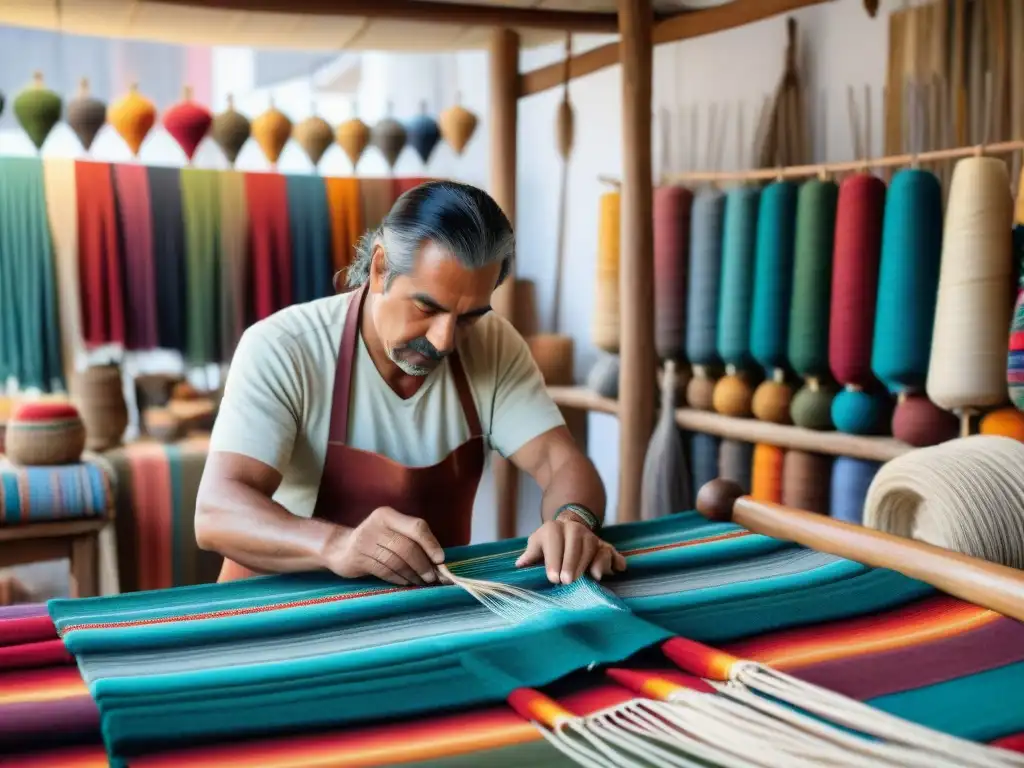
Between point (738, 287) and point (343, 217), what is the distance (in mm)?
1543

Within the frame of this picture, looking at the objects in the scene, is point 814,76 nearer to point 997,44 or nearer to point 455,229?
point 997,44

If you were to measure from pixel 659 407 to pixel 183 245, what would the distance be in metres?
1.69

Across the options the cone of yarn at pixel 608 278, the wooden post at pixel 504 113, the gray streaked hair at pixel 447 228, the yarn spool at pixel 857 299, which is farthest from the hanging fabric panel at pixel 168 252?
the yarn spool at pixel 857 299

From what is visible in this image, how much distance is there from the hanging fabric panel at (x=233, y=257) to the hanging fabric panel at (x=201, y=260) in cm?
2

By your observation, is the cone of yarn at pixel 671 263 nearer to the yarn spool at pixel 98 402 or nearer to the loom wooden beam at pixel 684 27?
the loom wooden beam at pixel 684 27

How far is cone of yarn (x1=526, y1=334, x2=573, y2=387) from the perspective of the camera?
4.15 meters

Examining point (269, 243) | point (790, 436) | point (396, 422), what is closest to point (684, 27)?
point (790, 436)

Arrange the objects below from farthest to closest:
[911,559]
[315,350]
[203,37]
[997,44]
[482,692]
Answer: [203,37] < [997,44] < [315,350] < [911,559] < [482,692]

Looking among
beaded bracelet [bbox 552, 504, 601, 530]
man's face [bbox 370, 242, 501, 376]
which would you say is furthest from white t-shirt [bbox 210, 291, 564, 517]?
beaded bracelet [bbox 552, 504, 601, 530]

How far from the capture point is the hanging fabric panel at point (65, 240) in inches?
139

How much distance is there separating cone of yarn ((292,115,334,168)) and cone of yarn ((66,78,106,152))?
2.15 ft

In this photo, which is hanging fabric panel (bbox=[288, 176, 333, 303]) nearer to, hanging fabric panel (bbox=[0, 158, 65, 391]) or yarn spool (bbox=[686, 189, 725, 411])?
hanging fabric panel (bbox=[0, 158, 65, 391])

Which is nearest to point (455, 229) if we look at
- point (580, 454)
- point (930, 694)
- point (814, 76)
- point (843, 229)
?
point (580, 454)

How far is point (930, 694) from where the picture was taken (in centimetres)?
117
